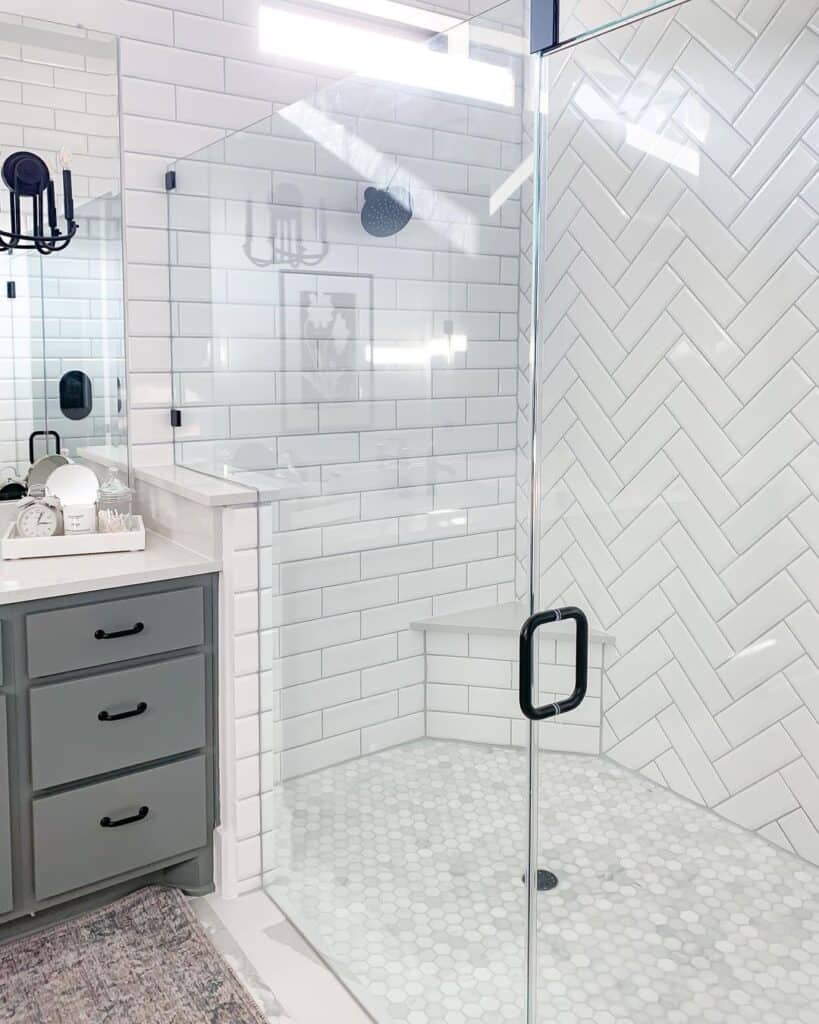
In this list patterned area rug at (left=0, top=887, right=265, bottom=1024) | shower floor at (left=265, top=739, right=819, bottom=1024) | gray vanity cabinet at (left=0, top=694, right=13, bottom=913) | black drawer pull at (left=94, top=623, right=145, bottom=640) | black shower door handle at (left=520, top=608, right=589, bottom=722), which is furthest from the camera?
black drawer pull at (left=94, top=623, right=145, bottom=640)

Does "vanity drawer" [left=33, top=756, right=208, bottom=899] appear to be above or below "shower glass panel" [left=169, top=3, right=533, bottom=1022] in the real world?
below

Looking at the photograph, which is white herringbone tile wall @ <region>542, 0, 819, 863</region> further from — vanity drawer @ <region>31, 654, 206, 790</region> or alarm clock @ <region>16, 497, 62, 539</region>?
alarm clock @ <region>16, 497, 62, 539</region>

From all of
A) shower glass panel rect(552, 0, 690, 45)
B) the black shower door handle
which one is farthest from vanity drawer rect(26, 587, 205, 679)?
shower glass panel rect(552, 0, 690, 45)

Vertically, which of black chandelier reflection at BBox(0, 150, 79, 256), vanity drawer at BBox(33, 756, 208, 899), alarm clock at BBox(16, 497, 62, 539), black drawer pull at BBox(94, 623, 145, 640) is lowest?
vanity drawer at BBox(33, 756, 208, 899)

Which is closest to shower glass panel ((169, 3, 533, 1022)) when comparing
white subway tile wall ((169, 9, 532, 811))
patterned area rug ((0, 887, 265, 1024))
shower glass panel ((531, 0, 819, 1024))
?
white subway tile wall ((169, 9, 532, 811))

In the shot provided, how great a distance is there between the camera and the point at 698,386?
129 centimetres

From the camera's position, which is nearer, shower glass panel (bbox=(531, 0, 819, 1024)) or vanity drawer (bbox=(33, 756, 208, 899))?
shower glass panel (bbox=(531, 0, 819, 1024))

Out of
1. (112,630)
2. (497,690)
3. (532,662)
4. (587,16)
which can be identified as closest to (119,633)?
(112,630)

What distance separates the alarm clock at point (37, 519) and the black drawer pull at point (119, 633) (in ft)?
1.40

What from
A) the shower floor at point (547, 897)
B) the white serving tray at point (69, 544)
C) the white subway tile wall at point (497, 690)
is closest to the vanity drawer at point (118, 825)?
the shower floor at point (547, 897)

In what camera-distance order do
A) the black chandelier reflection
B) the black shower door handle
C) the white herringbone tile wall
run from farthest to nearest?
the black chandelier reflection, the black shower door handle, the white herringbone tile wall

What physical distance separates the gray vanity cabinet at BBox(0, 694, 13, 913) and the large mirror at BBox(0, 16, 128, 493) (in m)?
0.84

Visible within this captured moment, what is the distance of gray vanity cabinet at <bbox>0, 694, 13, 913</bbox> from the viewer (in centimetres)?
208

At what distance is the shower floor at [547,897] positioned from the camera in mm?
1311
